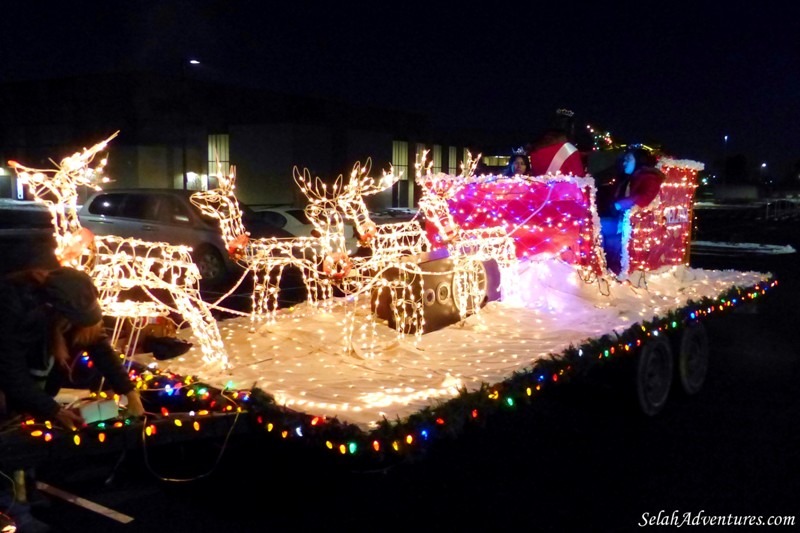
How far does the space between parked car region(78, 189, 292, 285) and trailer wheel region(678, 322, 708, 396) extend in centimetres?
841

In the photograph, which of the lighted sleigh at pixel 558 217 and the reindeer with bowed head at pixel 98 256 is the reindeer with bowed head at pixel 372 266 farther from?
the reindeer with bowed head at pixel 98 256

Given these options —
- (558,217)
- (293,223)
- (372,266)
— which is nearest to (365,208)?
(372,266)

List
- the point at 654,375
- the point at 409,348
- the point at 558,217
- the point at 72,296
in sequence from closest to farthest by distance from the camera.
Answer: the point at 72,296 → the point at 409,348 → the point at 654,375 → the point at 558,217

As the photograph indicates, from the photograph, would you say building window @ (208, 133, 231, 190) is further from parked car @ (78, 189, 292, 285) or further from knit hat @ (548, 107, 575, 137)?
knit hat @ (548, 107, 575, 137)

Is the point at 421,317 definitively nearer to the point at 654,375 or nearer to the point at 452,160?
the point at 654,375

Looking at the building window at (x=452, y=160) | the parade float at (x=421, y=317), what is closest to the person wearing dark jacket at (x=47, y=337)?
the parade float at (x=421, y=317)

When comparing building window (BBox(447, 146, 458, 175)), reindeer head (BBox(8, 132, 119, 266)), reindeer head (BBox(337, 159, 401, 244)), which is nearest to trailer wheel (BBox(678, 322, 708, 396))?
reindeer head (BBox(337, 159, 401, 244))

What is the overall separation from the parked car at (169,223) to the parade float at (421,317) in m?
6.57

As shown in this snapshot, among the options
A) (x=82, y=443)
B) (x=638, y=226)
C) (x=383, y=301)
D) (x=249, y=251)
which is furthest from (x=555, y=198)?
(x=82, y=443)

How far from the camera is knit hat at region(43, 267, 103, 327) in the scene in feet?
11.8

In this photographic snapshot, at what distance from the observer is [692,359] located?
6.88 metres

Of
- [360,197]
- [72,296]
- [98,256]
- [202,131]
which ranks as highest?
[202,131]

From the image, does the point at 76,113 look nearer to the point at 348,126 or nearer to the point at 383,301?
the point at 348,126

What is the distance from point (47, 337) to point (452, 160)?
3878 centimetres
